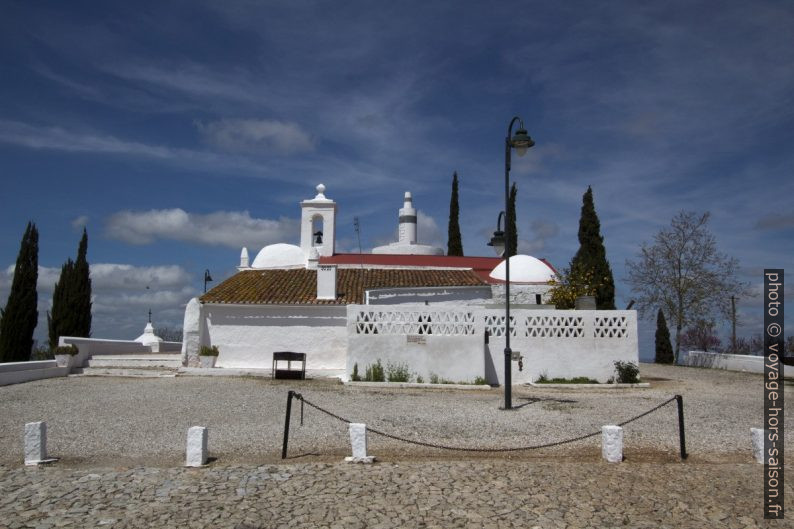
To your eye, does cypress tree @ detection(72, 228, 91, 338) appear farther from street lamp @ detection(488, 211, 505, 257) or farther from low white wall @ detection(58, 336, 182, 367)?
street lamp @ detection(488, 211, 505, 257)

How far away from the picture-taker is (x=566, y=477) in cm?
704

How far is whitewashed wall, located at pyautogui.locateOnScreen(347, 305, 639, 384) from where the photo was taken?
15.9 metres

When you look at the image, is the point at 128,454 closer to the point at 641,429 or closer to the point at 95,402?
the point at 95,402

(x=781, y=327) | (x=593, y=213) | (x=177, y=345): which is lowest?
(x=177, y=345)

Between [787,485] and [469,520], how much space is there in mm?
3754

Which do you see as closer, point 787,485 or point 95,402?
point 787,485

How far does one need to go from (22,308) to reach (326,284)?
42.5 feet

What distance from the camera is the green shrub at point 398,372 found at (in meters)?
15.7

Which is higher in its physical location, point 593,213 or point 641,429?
point 593,213

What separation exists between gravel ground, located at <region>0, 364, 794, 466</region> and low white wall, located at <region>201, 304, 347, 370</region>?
3.55 meters

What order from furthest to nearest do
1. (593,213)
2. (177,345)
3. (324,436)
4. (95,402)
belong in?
(177,345), (593,213), (95,402), (324,436)

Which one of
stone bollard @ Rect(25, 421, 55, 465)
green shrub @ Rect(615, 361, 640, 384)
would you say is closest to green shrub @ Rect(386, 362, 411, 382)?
green shrub @ Rect(615, 361, 640, 384)

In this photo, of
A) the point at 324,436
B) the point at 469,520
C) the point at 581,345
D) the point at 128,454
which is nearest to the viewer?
the point at 469,520

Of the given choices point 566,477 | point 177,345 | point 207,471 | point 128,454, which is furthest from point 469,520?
point 177,345
